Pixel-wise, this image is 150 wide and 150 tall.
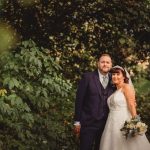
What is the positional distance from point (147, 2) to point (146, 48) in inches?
68.9

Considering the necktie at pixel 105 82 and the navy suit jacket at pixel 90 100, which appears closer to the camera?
the navy suit jacket at pixel 90 100

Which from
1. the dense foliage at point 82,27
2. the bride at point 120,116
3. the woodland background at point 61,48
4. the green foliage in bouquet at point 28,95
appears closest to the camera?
the bride at point 120,116

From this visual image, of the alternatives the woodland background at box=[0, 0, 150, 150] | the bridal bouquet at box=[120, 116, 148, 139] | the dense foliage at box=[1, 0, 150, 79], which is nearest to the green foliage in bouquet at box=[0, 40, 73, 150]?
the woodland background at box=[0, 0, 150, 150]

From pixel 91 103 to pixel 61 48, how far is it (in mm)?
4822

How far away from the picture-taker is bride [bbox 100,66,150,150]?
27.5 feet

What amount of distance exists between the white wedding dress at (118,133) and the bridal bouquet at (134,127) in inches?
9.5

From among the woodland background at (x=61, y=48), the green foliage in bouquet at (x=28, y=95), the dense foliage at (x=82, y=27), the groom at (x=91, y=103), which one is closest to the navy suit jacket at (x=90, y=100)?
the groom at (x=91, y=103)

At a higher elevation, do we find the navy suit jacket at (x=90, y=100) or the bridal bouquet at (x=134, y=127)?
the navy suit jacket at (x=90, y=100)

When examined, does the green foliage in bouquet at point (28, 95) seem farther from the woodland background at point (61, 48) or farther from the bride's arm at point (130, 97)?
the bride's arm at point (130, 97)

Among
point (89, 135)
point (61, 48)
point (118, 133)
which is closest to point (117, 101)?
point (118, 133)

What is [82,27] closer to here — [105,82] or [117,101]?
[105,82]

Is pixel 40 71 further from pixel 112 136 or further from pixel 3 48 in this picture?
pixel 112 136

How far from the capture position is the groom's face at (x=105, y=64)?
318 inches

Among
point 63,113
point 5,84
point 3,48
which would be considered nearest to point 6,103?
point 5,84
